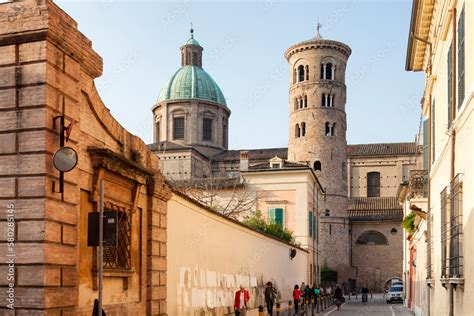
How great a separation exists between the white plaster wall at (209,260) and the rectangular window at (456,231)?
5623 millimetres

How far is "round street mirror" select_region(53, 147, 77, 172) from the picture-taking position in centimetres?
919

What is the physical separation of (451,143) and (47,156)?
22.2 feet

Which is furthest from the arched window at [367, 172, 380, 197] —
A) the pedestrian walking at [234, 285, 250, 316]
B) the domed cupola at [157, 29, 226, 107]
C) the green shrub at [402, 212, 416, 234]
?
the pedestrian walking at [234, 285, 250, 316]

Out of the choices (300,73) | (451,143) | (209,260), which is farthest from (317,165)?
(451,143)

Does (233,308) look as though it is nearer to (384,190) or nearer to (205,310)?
(205,310)

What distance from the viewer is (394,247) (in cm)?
7369

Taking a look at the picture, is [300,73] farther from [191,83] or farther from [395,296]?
[395,296]

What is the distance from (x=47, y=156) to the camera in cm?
926

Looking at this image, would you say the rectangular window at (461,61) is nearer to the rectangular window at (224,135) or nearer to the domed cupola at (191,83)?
the domed cupola at (191,83)

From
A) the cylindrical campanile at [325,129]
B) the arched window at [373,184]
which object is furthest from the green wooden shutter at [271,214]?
the arched window at [373,184]

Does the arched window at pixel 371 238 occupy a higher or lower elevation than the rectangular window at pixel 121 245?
lower

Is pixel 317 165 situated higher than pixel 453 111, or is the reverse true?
pixel 317 165

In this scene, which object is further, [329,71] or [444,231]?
[329,71]

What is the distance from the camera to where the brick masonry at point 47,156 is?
9.13m
